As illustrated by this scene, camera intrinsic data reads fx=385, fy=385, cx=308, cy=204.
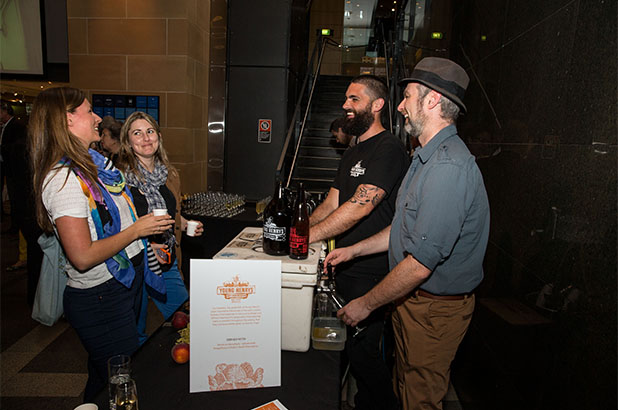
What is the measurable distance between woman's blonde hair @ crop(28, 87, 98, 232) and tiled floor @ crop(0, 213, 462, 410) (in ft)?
5.68

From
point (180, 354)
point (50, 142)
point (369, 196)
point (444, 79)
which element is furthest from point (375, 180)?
point (50, 142)

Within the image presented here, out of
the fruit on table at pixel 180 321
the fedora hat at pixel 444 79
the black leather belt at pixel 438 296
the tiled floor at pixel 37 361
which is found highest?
the fedora hat at pixel 444 79

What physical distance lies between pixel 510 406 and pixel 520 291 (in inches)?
24.4

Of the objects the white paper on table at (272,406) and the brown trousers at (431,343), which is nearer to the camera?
the white paper on table at (272,406)

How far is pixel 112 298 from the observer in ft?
5.68

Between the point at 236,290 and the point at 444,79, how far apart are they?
115 cm

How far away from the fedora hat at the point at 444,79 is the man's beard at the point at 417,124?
0.11 m

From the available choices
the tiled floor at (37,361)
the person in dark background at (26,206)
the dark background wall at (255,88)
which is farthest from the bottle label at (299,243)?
the dark background wall at (255,88)

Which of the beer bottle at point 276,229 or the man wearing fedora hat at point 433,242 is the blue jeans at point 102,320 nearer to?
the beer bottle at point 276,229

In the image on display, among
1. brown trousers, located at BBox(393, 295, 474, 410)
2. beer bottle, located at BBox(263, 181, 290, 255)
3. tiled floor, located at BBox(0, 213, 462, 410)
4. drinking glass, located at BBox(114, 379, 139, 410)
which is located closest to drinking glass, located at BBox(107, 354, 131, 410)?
drinking glass, located at BBox(114, 379, 139, 410)

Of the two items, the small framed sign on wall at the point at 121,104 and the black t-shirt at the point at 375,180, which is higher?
the small framed sign on wall at the point at 121,104

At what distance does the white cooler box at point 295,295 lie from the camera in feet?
4.31

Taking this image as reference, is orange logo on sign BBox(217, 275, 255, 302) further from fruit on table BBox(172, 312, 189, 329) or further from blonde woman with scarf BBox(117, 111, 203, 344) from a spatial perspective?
blonde woman with scarf BBox(117, 111, 203, 344)

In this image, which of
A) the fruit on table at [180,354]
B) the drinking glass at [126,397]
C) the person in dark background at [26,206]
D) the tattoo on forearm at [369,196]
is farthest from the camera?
the person in dark background at [26,206]
